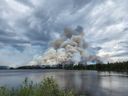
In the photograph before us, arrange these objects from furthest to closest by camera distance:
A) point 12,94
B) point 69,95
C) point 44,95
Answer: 1. point 12,94
2. point 44,95
3. point 69,95

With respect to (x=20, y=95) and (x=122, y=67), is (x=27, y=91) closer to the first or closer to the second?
(x=20, y=95)

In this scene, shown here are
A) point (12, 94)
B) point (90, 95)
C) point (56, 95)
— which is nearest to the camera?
point (56, 95)

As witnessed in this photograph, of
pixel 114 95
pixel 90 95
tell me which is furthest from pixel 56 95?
pixel 114 95

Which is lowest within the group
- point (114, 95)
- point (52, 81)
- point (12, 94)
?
point (114, 95)

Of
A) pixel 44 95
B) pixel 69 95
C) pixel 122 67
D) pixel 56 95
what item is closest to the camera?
pixel 69 95

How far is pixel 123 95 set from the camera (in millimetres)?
42969

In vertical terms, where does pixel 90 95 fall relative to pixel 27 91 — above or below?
below

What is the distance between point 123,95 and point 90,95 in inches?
290

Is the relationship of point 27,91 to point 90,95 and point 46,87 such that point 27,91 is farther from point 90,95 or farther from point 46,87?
point 90,95

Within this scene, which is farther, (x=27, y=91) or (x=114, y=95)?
(x=114, y=95)

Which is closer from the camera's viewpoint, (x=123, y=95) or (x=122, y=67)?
(x=123, y=95)

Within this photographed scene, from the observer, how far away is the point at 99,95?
42.8 m

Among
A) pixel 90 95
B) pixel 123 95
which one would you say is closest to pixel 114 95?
pixel 123 95

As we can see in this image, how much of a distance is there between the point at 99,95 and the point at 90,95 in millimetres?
2258
